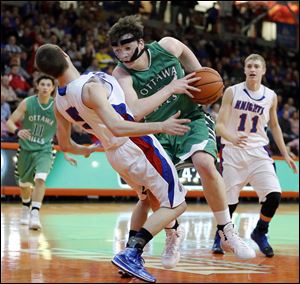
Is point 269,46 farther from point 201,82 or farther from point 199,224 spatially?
point 201,82

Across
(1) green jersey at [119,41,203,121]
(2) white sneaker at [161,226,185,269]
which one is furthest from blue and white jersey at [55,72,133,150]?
(2) white sneaker at [161,226,185,269]

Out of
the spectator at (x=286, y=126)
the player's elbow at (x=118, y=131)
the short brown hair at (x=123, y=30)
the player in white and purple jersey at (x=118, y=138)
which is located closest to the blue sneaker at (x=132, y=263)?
the player in white and purple jersey at (x=118, y=138)

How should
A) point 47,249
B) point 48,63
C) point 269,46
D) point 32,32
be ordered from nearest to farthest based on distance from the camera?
point 48,63, point 47,249, point 32,32, point 269,46

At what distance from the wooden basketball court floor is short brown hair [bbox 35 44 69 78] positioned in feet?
9.45

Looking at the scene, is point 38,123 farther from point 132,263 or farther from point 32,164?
point 132,263

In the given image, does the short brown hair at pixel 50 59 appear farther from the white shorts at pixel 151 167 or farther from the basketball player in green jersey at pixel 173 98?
the white shorts at pixel 151 167

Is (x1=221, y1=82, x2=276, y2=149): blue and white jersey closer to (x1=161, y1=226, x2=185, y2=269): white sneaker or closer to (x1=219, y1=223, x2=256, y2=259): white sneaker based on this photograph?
(x1=161, y1=226, x2=185, y2=269): white sneaker

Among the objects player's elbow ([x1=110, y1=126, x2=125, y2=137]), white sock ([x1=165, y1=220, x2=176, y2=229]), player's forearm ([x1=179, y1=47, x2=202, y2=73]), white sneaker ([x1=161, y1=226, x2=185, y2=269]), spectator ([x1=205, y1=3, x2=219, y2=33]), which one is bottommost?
white sneaker ([x1=161, y1=226, x2=185, y2=269])

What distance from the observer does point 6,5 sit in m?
21.3

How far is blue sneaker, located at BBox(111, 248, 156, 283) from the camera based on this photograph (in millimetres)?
5379

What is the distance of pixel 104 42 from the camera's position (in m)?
20.5

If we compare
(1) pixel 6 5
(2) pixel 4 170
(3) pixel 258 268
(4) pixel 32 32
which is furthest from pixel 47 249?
(1) pixel 6 5

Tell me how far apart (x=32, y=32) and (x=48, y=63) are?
44.7 feet

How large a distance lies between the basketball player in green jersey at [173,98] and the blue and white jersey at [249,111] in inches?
120
